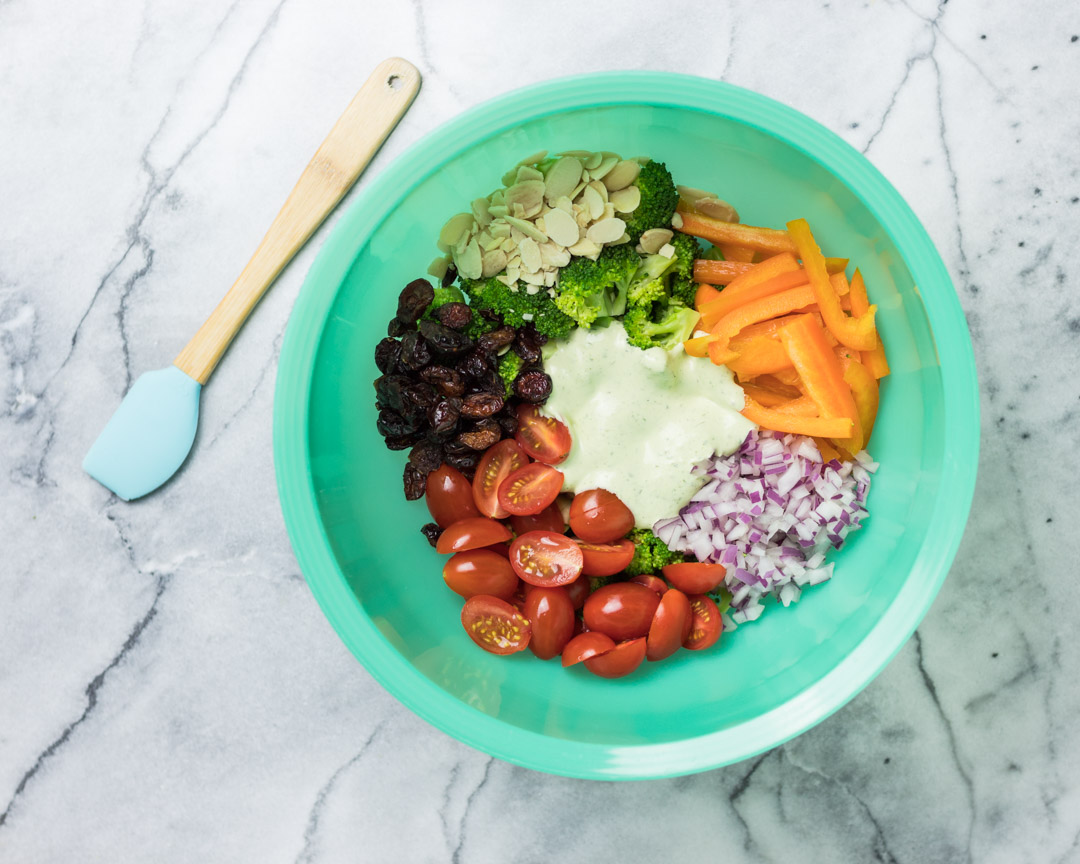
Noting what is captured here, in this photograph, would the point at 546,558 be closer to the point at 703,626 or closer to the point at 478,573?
the point at 478,573

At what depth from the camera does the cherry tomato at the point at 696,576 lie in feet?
5.31

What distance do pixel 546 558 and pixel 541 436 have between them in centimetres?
27

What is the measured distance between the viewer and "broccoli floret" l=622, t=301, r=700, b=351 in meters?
1.60

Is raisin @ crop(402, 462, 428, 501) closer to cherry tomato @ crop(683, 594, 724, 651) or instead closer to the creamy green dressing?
the creamy green dressing

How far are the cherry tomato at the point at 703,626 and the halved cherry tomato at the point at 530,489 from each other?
413 mm

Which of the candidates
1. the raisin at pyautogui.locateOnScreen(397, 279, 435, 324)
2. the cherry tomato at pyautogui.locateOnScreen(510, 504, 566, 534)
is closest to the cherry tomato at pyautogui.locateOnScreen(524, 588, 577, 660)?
the cherry tomato at pyautogui.locateOnScreen(510, 504, 566, 534)

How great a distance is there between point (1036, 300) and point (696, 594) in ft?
3.58

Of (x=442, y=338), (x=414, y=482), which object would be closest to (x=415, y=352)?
(x=442, y=338)

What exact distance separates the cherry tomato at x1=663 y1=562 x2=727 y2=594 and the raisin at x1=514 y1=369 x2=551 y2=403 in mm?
484

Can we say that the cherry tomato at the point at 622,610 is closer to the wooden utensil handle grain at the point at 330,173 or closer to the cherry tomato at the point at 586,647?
the cherry tomato at the point at 586,647

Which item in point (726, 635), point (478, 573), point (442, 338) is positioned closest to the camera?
point (442, 338)

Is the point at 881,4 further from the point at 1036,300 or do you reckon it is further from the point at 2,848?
the point at 2,848

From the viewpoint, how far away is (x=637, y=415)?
64.0 inches

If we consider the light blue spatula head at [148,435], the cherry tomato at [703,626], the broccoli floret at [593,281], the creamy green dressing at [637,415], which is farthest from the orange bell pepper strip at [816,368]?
the light blue spatula head at [148,435]
